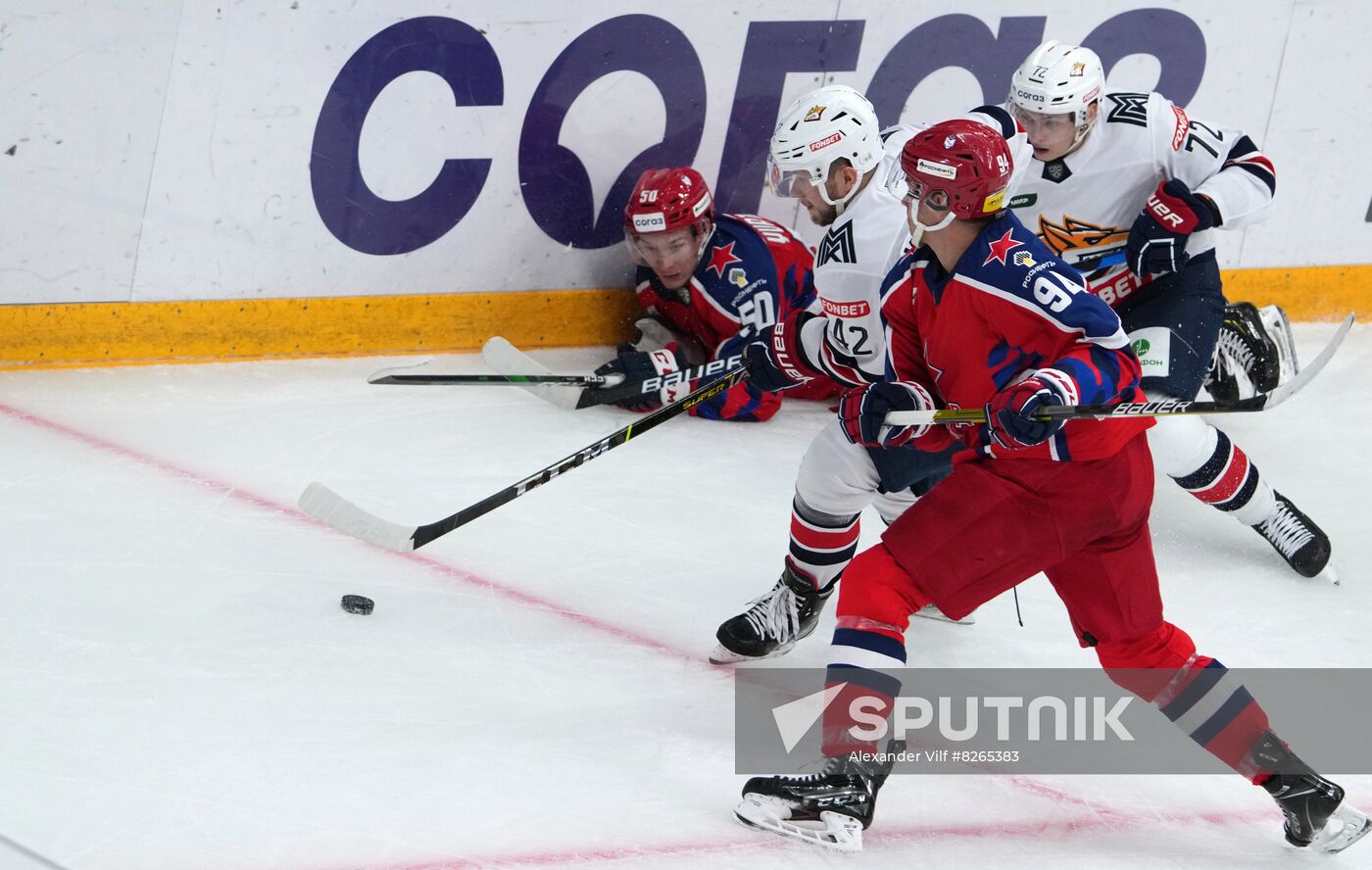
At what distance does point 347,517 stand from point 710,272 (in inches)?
65.8

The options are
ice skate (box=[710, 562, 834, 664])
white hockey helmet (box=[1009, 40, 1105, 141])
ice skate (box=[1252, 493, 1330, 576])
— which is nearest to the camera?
ice skate (box=[710, 562, 834, 664])

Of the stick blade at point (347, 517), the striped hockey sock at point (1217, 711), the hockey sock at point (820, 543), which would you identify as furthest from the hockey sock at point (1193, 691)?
the stick blade at point (347, 517)

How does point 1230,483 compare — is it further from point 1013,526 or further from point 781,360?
point 1013,526

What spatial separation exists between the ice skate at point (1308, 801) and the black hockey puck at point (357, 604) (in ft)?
5.01

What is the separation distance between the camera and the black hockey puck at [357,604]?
289cm

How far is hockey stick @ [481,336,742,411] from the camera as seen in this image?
3955mm

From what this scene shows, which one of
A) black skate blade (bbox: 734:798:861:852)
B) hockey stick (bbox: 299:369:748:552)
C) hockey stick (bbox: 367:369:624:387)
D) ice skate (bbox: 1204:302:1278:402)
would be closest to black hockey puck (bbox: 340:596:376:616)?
hockey stick (bbox: 299:369:748:552)

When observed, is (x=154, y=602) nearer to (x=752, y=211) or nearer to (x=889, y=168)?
(x=889, y=168)

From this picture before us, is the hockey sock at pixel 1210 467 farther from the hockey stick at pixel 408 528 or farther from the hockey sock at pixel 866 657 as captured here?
the hockey sock at pixel 866 657

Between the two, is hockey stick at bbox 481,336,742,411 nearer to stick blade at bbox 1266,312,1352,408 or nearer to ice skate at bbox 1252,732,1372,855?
stick blade at bbox 1266,312,1352,408

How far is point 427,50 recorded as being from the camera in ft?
13.5

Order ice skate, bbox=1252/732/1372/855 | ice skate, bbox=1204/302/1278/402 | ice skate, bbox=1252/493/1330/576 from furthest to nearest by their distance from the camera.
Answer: ice skate, bbox=1204/302/1278/402 → ice skate, bbox=1252/493/1330/576 → ice skate, bbox=1252/732/1372/855

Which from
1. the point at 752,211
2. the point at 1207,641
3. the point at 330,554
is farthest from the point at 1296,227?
the point at 330,554

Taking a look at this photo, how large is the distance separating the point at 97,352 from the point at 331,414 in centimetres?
63
